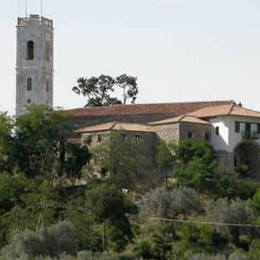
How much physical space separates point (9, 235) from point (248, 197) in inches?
638

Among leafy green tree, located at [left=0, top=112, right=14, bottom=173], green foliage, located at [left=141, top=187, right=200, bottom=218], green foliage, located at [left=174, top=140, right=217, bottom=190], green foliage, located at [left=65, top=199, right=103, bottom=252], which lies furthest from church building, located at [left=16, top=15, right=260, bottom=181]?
green foliage, located at [left=65, top=199, right=103, bottom=252]

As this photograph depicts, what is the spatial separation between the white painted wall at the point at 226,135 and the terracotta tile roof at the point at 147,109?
218 inches

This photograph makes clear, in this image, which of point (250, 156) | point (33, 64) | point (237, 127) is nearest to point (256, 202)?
point (237, 127)

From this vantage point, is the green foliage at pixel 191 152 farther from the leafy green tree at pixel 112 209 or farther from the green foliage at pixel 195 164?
the leafy green tree at pixel 112 209

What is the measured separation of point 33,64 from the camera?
100 meters

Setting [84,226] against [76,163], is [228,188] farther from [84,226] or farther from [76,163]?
[84,226]

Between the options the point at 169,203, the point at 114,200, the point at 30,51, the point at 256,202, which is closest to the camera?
the point at 114,200

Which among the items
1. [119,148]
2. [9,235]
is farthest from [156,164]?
[9,235]

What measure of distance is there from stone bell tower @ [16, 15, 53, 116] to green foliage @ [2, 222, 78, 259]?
98.5ft

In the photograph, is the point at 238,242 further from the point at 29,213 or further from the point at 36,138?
the point at 36,138

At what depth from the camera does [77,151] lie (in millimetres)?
87312

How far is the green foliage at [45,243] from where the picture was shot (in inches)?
2635

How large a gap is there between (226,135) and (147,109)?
8.48 meters

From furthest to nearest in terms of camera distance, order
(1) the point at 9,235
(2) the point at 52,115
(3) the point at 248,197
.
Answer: (2) the point at 52,115 < (3) the point at 248,197 < (1) the point at 9,235
